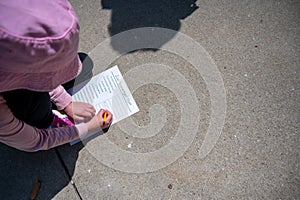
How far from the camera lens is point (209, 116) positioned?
4.77ft

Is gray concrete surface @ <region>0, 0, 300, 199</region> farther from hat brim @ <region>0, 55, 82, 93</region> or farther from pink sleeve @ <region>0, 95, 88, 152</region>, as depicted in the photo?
hat brim @ <region>0, 55, 82, 93</region>

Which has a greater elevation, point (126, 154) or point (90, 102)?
point (90, 102)

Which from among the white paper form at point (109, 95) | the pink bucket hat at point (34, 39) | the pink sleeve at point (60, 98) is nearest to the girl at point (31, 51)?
the pink bucket hat at point (34, 39)

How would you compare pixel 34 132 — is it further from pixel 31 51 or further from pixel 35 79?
pixel 31 51

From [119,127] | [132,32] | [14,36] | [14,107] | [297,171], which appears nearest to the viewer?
[14,36]

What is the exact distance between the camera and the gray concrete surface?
1.35 meters

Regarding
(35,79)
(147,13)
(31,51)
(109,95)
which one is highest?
(31,51)

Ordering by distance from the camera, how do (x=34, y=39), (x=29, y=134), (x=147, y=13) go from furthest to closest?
(x=147, y=13), (x=29, y=134), (x=34, y=39)

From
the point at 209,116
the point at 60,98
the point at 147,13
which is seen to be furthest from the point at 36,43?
Result: the point at 147,13

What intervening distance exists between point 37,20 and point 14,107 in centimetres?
52

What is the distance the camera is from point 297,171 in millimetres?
1346

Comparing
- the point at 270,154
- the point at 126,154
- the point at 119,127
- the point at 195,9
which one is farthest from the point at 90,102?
the point at 270,154

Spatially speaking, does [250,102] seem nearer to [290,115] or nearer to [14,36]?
[290,115]

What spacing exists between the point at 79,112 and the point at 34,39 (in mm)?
751
